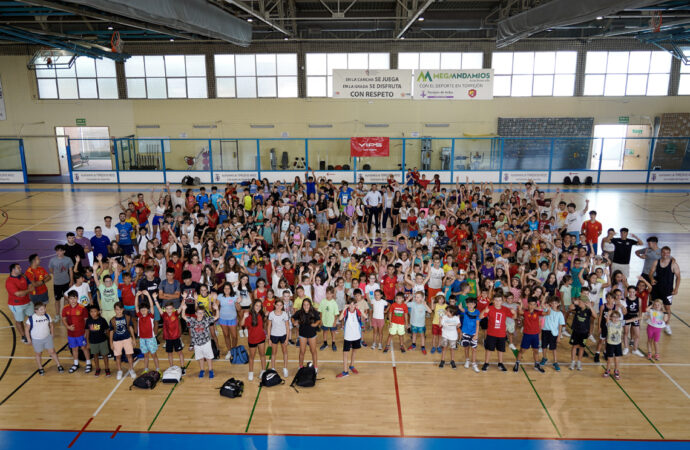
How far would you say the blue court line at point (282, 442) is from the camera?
26.0ft

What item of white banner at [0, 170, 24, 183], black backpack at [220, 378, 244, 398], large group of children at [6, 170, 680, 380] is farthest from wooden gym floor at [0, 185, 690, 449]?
white banner at [0, 170, 24, 183]

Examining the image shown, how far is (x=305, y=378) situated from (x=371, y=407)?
1.42m

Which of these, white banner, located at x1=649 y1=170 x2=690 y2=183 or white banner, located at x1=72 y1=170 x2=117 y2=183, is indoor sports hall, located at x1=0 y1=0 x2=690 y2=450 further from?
white banner, located at x1=72 y1=170 x2=117 y2=183

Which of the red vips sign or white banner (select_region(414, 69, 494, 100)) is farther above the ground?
white banner (select_region(414, 69, 494, 100))

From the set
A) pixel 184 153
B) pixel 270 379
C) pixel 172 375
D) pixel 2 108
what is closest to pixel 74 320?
pixel 172 375

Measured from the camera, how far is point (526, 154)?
104 feet

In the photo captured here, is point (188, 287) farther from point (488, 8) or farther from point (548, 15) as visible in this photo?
point (488, 8)

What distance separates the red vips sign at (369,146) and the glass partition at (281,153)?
4182 millimetres

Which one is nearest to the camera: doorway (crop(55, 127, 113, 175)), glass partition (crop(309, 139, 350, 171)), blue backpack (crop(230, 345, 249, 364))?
blue backpack (crop(230, 345, 249, 364))

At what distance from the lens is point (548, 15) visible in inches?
676

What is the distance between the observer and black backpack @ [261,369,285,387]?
956 centimetres

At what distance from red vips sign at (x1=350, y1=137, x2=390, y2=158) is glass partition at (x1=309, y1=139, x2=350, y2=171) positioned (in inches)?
113

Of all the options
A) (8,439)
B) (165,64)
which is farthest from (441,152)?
(8,439)

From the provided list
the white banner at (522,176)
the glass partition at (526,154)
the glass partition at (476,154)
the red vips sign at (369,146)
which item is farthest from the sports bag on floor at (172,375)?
the glass partition at (526,154)
